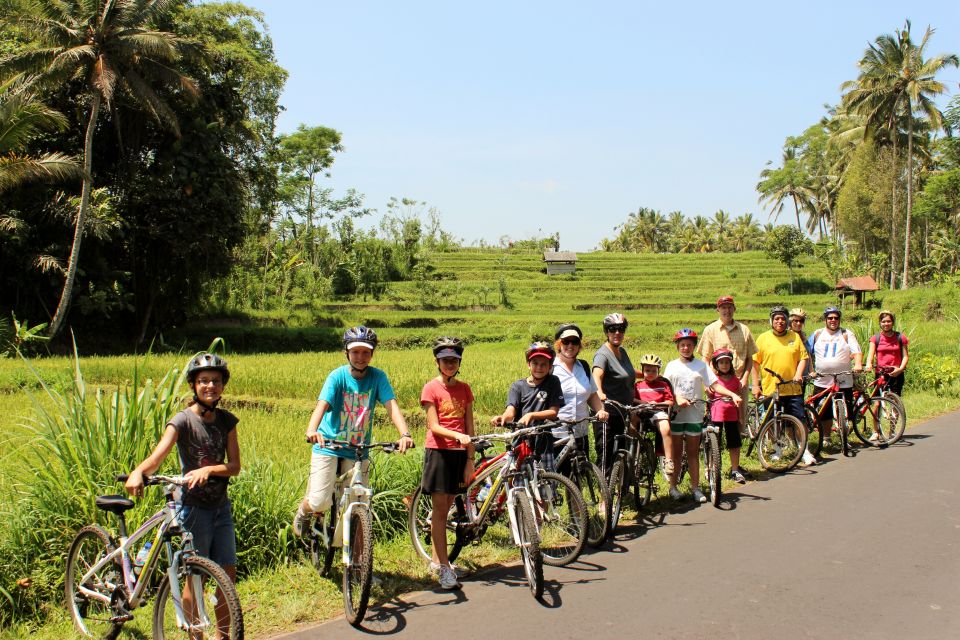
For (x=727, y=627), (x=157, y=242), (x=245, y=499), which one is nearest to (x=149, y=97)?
(x=157, y=242)

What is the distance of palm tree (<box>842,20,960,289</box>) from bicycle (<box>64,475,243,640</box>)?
43.0 meters

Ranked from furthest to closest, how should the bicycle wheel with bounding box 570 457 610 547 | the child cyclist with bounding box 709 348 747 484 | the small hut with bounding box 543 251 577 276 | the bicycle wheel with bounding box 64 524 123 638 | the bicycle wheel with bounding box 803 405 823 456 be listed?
the small hut with bounding box 543 251 577 276
the bicycle wheel with bounding box 803 405 823 456
the child cyclist with bounding box 709 348 747 484
the bicycle wheel with bounding box 570 457 610 547
the bicycle wheel with bounding box 64 524 123 638

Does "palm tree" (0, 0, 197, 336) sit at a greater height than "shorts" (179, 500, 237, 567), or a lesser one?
greater

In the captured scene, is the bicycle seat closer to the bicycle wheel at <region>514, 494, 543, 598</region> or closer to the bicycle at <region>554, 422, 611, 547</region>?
the bicycle wheel at <region>514, 494, 543, 598</region>

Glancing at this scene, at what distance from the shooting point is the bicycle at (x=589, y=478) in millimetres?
5715

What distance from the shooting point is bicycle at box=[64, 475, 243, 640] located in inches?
141

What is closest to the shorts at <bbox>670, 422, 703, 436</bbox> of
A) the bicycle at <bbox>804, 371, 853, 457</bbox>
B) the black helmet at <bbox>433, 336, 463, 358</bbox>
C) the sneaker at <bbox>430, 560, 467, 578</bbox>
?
the bicycle at <bbox>804, 371, 853, 457</bbox>

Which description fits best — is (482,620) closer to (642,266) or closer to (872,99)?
(872,99)

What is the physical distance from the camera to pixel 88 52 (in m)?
21.0

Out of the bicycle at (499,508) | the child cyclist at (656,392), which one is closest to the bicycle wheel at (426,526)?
the bicycle at (499,508)

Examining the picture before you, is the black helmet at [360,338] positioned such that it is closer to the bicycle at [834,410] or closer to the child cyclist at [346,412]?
the child cyclist at [346,412]

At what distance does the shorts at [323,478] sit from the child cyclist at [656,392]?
308 cm

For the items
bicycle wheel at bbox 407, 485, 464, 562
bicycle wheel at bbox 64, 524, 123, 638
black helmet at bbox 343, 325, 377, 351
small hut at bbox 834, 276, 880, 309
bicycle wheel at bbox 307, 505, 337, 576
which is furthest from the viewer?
small hut at bbox 834, 276, 880, 309

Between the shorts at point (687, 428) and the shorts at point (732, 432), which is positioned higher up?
the shorts at point (687, 428)
